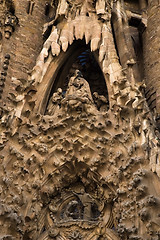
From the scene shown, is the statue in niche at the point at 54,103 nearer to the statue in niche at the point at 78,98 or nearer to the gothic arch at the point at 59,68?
the gothic arch at the point at 59,68

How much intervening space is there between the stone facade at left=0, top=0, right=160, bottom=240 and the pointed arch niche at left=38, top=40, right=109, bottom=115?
0.07 feet

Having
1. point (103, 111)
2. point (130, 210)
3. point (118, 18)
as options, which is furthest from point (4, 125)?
point (118, 18)

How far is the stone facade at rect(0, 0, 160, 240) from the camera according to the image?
607 centimetres

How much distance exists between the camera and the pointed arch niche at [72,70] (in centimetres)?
757

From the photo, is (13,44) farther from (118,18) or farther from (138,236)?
(138,236)

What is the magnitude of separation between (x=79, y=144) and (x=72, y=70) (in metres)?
2.24

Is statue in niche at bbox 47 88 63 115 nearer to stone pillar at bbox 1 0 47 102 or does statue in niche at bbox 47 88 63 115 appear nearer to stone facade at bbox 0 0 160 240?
stone facade at bbox 0 0 160 240

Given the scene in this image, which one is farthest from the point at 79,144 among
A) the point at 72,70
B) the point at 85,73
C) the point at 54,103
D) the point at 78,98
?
the point at 85,73

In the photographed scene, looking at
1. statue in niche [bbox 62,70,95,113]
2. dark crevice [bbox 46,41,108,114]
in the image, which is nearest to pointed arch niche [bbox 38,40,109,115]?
dark crevice [bbox 46,41,108,114]

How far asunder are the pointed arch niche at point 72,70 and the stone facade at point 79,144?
2 cm

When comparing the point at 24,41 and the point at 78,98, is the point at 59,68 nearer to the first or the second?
the point at 78,98

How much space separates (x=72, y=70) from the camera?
341 inches

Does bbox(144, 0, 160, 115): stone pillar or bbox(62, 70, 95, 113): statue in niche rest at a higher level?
bbox(144, 0, 160, 115): stone pillar

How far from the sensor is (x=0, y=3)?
376 inches
